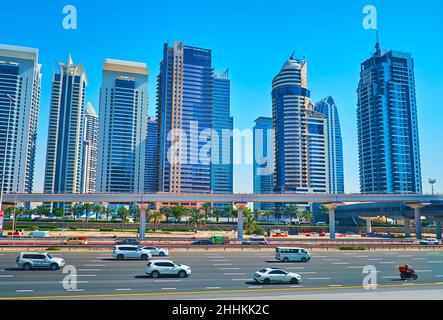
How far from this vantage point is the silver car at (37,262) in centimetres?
3184

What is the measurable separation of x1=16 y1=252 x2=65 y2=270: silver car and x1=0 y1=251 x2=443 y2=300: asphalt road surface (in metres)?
0.74

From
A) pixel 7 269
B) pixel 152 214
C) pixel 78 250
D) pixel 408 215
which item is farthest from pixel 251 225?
pixel 7 269

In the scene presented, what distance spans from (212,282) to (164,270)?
4515mm

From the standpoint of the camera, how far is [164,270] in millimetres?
29406

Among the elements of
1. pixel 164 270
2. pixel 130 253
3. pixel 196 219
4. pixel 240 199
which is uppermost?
pixel 240 199

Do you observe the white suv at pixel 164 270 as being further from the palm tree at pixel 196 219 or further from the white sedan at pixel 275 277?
the palm tree at pixel 196 219

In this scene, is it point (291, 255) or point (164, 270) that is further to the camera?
point (291, 255)

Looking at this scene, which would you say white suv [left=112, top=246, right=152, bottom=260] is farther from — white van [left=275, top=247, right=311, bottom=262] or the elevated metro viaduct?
the elevated metro viaduct

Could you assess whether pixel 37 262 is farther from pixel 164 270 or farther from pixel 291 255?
pixel 291 255

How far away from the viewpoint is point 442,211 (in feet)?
303

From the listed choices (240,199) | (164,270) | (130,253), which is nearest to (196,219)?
(240,199)

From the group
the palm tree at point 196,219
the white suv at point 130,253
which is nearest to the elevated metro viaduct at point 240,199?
the palm tree at point 196,219

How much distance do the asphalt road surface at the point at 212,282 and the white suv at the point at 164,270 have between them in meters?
0.84
